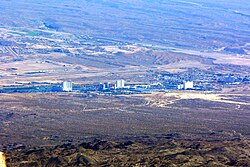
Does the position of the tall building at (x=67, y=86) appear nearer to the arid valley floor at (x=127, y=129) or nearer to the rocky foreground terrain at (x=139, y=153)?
the arid valley floor at (x=127, y=129)

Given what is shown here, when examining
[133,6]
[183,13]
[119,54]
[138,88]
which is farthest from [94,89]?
[133,6]

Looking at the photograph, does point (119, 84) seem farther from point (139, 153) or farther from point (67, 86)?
point (139, 153)

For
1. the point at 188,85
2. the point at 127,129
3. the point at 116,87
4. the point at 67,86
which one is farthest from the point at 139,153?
the point at 188,85

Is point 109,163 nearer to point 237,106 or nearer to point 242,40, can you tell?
point 237,106

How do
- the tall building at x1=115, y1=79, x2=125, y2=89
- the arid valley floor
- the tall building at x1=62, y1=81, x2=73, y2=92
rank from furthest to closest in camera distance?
1. the tall building at x1=115, y1=79, x2=125, y2=89
2. the tall building at x1=62, y1=81, x2=73, y2=92
3. the arid valley floor

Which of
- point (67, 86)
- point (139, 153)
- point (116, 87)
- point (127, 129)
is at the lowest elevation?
point (139, 153)

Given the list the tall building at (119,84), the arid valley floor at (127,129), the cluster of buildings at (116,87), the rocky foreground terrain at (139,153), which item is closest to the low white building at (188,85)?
the cluster of buildings at (116,87)

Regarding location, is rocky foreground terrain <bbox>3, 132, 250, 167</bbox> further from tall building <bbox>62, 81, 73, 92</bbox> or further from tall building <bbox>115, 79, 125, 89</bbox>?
tall building <bbox>115, 79, 125, 89</bbox>

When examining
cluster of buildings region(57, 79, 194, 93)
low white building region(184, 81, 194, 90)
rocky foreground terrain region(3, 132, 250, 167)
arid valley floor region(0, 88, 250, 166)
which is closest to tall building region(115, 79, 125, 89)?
cluster of buildings region(57, 79, 194, 93)
